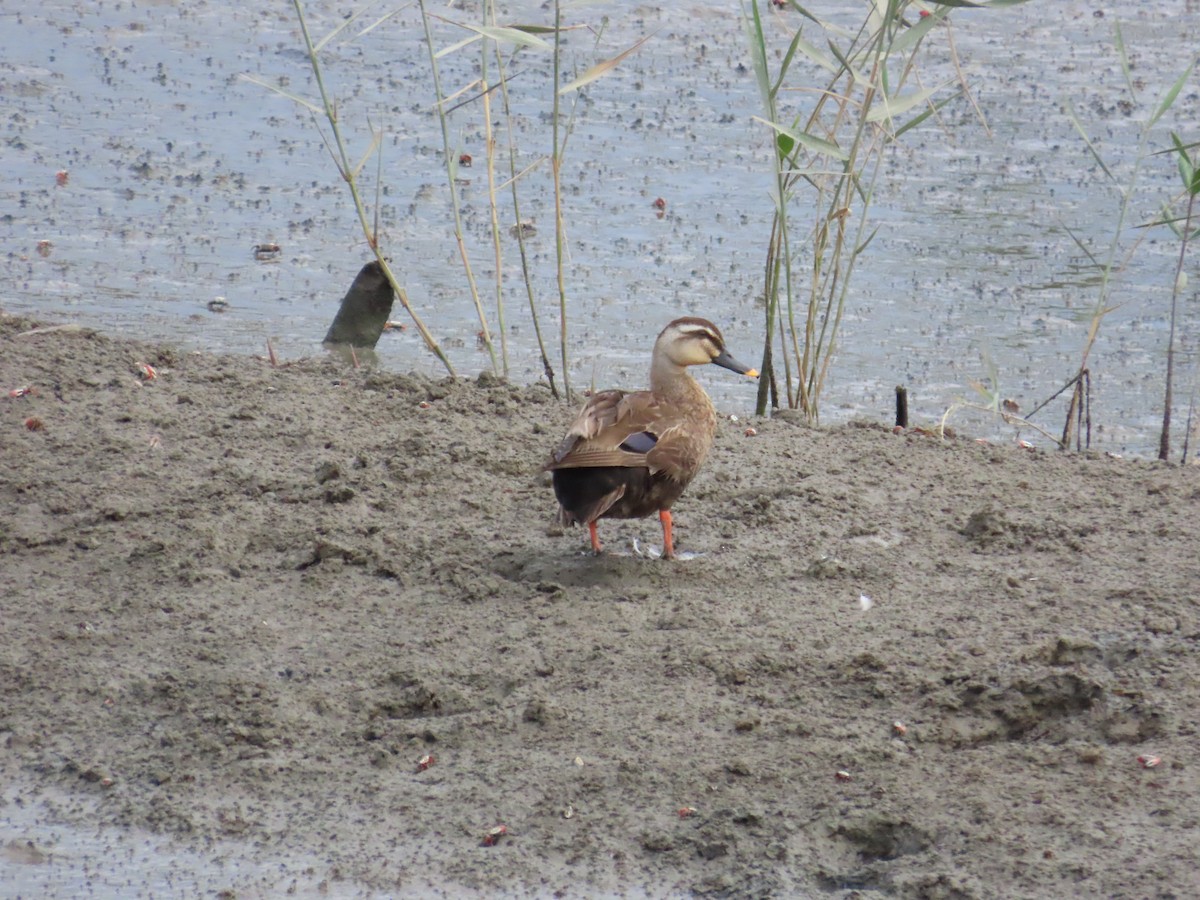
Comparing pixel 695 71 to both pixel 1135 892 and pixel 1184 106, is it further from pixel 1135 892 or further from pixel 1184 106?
pixel 1135 892

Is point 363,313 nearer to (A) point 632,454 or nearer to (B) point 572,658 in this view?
(A) point 632,454

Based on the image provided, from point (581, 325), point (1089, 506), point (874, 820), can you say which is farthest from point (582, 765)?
point (581, 325)

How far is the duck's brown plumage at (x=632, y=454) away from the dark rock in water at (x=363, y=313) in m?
2.30

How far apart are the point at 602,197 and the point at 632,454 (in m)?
4.77

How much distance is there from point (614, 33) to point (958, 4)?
686cm

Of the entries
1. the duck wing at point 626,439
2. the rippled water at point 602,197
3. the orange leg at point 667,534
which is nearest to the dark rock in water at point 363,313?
the rippled water at point 602,197

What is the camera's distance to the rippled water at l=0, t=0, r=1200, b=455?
7.43m

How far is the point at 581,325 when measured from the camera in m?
7.55

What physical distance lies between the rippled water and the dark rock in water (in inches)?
5.1

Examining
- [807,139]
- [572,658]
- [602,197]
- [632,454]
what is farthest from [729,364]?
[602,197]

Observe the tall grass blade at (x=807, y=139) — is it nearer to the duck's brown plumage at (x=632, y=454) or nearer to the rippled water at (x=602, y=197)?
the duck's brown plumage at (x=632, y=454)

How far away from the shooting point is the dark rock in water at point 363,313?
23.3ft

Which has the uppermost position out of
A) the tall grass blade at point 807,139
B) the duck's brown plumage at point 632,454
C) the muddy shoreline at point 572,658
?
the tall grass blade at point 807,139

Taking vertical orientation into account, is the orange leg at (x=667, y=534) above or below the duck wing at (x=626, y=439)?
below
